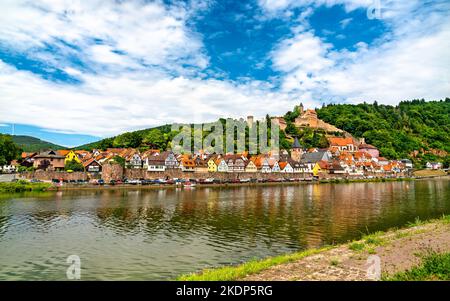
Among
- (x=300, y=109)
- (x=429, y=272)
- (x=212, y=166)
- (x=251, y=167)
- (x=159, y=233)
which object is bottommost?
(x=159, y=233)

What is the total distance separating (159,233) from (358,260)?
13.4 m

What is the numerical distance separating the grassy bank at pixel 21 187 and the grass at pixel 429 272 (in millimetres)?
50852

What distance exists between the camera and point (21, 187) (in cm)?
4769

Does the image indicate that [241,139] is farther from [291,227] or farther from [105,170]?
[291,227]

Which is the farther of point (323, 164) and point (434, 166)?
point (434, 166)

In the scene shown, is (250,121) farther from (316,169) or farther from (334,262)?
(334,262)

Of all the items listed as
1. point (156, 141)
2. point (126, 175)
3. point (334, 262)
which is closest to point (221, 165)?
point (126, 175)

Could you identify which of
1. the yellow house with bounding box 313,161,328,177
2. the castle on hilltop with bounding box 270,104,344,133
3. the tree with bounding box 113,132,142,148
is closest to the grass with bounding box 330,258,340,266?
the yellow house with bounding box 313,161,328,177

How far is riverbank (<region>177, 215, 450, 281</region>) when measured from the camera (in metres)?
9.84

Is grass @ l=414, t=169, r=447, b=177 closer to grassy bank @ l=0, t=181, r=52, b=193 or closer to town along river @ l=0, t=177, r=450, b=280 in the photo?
town along river @ l=0, t=177, r=450, b=280
